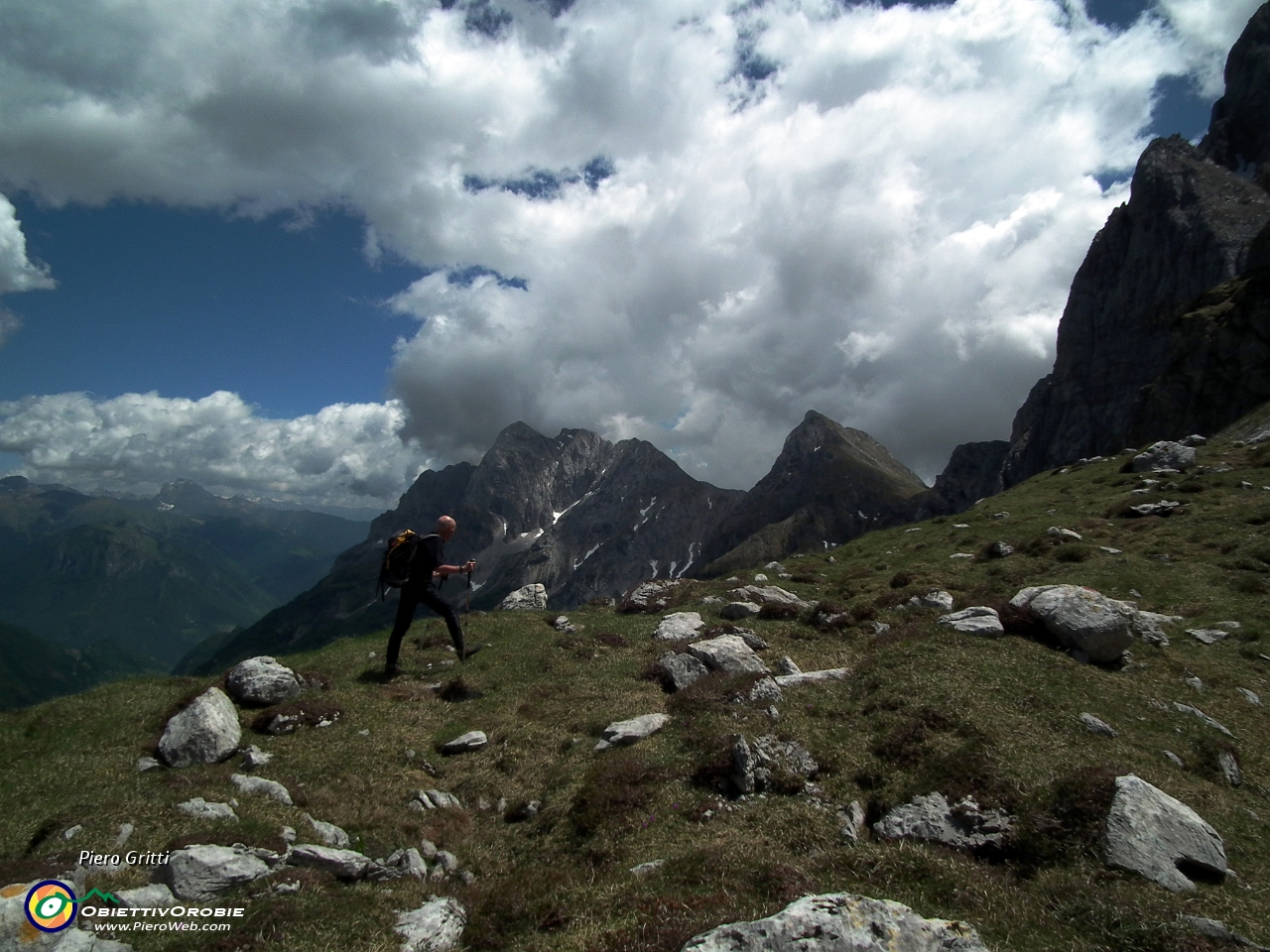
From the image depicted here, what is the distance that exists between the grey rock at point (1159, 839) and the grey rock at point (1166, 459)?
51220mm

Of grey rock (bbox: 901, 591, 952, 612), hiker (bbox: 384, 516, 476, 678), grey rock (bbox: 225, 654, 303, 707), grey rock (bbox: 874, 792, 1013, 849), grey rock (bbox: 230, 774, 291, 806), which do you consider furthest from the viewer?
grey rock (bbox: 901, 591, 952, 612)

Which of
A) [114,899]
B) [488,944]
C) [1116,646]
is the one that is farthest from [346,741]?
[1116,646]

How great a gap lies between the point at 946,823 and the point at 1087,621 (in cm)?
1125

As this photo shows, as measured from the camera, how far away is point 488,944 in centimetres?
961

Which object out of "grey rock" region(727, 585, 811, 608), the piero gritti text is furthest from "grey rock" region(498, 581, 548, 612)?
the piero gritti text

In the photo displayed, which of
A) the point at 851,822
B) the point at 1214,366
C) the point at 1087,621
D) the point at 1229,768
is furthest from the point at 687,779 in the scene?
the point at 1214,366

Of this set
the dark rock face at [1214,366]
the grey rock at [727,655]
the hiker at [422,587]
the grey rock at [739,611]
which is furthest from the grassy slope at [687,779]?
the dark rock face at [1214,366]

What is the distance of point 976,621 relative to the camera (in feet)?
68.9

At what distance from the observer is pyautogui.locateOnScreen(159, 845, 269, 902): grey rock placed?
31.5 feet

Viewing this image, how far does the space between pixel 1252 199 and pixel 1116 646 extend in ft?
834

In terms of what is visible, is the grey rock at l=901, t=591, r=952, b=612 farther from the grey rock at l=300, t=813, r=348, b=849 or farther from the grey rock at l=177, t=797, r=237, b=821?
the grey rock at l=177, t=797, r=237, b=821

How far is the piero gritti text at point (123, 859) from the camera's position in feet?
32.5

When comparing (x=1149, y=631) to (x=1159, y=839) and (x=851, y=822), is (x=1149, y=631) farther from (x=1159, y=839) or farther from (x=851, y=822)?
(x=851, y=822)

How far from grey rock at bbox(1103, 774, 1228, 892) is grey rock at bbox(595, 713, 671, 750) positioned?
10.2 m
